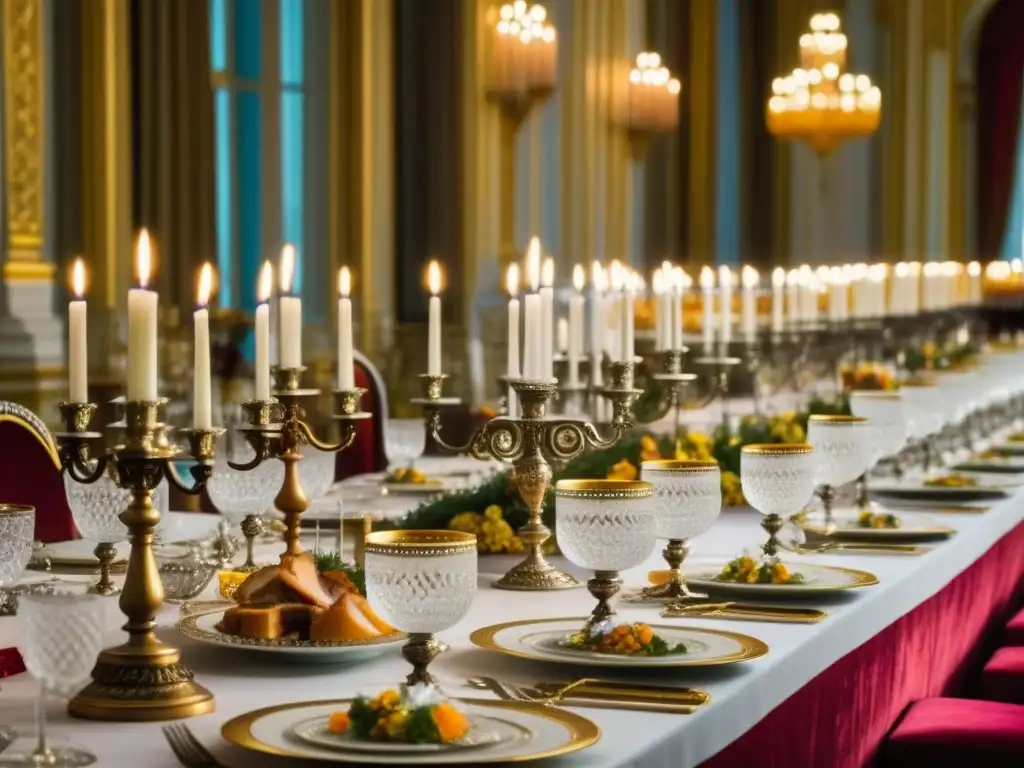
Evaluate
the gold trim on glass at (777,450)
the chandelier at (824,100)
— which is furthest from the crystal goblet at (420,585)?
the chandelier at (824,100)

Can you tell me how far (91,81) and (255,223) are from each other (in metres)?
2.06

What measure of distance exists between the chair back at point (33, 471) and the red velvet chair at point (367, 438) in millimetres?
1646

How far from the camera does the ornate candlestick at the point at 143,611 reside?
1755mm

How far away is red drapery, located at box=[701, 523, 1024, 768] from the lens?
7.29 feet

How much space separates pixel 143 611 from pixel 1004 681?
2.05 m

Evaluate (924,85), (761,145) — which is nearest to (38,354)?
(761,145)

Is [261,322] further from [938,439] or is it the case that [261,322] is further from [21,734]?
[938,439]

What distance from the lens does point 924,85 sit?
56.9 ft

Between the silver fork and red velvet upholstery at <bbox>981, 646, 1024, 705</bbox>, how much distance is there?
2.10 meters

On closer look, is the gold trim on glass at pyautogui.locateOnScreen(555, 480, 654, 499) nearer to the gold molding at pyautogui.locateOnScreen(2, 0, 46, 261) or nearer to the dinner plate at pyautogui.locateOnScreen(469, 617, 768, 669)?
the dinner plate at pyautogui.locateOnScreen(469, 617, 768, 669)

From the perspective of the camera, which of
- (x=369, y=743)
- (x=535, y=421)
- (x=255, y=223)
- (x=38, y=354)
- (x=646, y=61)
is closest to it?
(x=369, y=743)

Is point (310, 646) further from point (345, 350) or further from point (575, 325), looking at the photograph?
point (575, 325)

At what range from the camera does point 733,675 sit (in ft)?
6.65

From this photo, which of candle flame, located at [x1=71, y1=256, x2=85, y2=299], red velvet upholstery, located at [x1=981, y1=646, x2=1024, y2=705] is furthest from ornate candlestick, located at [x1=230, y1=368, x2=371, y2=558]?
red velvet upholstery, located at [x1=981, y1=646, x2=1024, y2=705]
